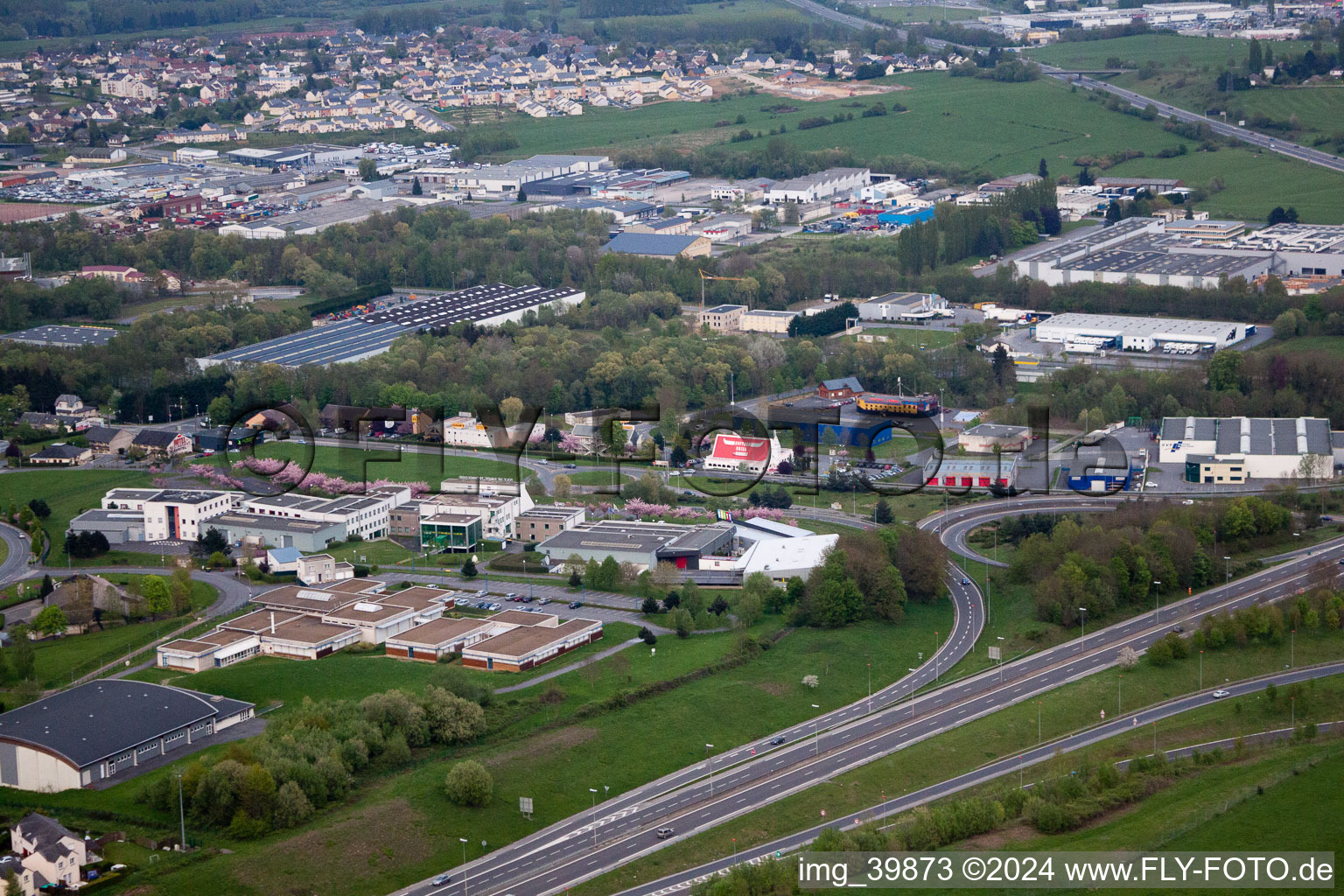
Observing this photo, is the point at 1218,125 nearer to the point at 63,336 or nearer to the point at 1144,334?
the point at 1144,334

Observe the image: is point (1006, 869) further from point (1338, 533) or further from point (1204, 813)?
point (1338, 533)

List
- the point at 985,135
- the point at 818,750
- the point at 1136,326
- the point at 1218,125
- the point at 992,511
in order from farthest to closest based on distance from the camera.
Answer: the point at 985,135 < the point at 1218,125 < the point at 1136,326 < the point at 992,511 < the point at 818,750

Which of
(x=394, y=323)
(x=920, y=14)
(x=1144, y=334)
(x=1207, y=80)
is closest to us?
(x=1144, y=334)

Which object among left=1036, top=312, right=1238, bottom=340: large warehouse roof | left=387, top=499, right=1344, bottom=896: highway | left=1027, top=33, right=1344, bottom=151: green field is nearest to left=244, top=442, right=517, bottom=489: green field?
left=387, top=499, right=1344, bottom=896: highway

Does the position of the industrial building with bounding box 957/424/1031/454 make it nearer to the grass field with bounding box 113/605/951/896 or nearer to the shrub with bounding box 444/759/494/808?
the grass field with bounding box 113/605/951/896

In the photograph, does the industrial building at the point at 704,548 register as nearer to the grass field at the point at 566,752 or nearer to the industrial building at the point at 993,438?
the grass field at the point at 566,752

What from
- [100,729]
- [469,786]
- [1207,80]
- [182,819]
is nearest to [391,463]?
[100,729]
